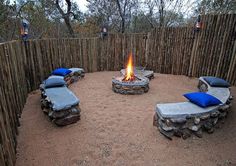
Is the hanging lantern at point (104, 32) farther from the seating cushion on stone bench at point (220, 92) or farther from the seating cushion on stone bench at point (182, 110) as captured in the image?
the seating cushion on stone bench at point (182, 110)

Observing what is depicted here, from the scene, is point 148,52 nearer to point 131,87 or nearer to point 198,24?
point 198,24

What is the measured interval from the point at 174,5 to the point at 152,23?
6.55 feet

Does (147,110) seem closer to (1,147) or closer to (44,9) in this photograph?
(1,147)

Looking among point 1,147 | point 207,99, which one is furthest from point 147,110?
point 1,147

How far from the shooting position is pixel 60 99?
3.99 m

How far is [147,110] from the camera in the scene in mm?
4613

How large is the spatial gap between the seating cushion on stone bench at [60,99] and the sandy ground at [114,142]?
45 cm

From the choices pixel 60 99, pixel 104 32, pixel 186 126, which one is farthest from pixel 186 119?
pixel 104 32

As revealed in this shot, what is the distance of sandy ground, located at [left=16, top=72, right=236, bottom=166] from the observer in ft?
9.64

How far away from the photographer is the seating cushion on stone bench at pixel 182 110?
3365 millimetres

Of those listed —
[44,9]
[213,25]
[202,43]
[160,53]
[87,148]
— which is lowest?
[87,148]

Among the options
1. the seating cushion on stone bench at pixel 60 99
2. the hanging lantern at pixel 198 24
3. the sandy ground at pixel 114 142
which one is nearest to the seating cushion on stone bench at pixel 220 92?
the sandy ground at pixel 114 142

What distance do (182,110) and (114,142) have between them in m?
1.41

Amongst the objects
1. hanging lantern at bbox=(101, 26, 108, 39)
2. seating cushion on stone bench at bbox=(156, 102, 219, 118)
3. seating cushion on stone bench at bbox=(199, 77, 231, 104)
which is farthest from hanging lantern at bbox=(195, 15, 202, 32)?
seating cushion on stone bench at bbox=(156, 102, 219, 118)
